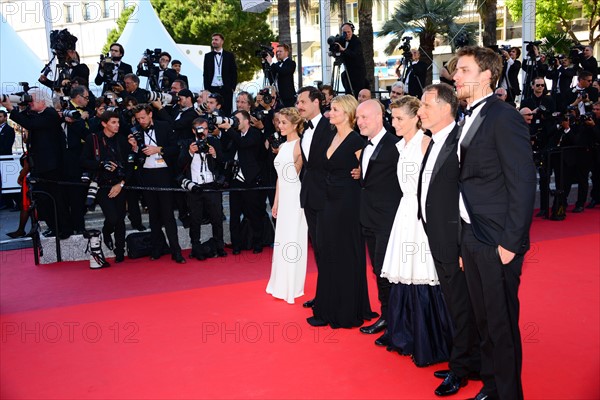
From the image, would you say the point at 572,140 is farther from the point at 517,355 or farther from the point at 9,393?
the point at 9,393

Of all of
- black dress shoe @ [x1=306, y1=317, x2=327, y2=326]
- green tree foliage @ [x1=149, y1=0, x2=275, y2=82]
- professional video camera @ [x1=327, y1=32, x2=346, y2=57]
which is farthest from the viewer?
green tree foliage @ [x1=149, y1=0, x2=275, y2=82]

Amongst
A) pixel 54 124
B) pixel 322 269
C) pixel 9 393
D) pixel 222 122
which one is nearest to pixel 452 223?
pixel 322 269

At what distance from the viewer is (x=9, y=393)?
3.98 meters

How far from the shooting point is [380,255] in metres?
4.62

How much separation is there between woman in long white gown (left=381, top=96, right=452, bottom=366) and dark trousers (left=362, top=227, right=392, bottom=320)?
282mm

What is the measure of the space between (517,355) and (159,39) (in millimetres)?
14497

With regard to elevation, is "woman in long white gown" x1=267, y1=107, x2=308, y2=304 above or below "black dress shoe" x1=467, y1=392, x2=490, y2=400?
above

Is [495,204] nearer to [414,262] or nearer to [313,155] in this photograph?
[414,262]

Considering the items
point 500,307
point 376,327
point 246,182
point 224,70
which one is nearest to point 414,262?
point 376,327

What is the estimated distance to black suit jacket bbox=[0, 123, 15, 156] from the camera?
10.6 m

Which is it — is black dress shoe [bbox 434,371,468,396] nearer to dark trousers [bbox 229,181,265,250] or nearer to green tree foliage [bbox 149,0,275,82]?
dark trousers [bbox 229,181,265,250]

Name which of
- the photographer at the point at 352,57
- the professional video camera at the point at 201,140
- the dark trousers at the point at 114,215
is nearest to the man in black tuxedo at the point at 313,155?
the professional video camera at the point at 201,140

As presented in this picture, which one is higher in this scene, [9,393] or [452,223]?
[452,223]

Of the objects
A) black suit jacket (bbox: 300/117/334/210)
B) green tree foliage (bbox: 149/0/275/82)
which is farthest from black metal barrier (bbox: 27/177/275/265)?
green tree foliage (bbox: 149/0/275/82)
